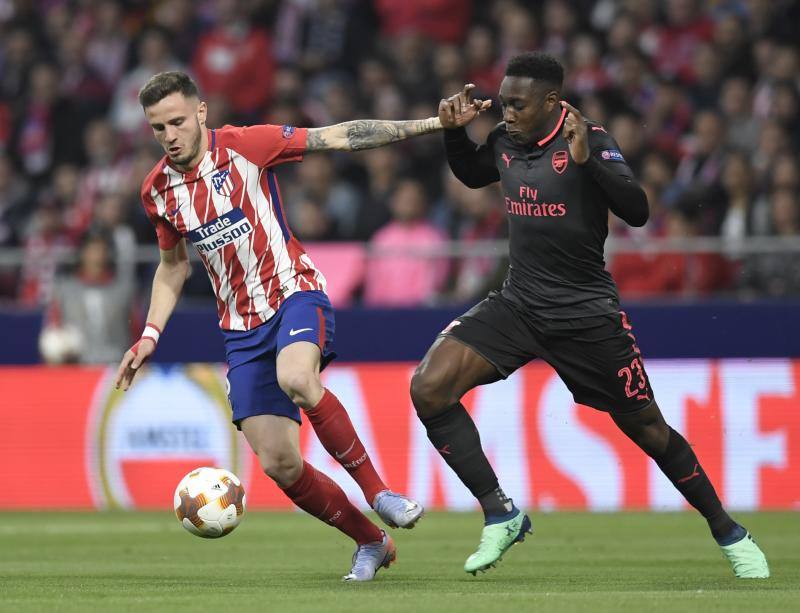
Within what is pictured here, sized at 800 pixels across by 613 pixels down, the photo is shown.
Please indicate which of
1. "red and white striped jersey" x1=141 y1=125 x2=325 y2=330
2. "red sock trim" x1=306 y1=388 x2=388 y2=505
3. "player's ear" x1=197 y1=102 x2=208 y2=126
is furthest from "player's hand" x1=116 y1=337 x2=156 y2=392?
"player's ear" x1=197 y1=102 x2=208 y2=126

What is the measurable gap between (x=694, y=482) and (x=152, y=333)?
2.84 metres

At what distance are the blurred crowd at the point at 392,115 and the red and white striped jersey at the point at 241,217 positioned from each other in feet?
18.7

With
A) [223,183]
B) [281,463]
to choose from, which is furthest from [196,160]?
[281,463]

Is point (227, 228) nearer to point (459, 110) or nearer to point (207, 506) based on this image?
point (459, 110)

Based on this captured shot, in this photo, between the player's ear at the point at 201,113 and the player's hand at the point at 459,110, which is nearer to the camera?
the player's hand at the point at 459,110

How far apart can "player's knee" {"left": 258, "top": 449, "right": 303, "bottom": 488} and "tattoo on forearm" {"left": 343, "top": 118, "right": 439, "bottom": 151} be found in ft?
5.04

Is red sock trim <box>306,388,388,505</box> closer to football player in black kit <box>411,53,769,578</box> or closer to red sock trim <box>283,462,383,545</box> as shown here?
red sock trim <box>283,462,383,545</box>

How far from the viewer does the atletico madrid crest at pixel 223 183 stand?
7.46 m

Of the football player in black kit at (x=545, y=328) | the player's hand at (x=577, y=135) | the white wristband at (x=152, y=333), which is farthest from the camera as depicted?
the white wristband at (x=152, y=333)

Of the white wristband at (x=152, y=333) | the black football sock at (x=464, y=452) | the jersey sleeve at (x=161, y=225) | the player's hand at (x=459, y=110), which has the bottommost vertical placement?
the black football sock at (x=464, y=452)

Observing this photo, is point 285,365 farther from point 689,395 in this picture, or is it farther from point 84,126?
point 84,126

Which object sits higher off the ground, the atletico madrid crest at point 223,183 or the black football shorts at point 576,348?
the atletico madrid crest at point 223,183

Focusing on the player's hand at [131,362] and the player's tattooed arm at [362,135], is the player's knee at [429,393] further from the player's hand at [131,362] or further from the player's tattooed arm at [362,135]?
the player's hand at [131,362]

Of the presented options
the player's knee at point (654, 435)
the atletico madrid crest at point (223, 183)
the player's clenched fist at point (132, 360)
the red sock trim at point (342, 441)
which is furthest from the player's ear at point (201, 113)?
the player's knee at point (654, 435)
